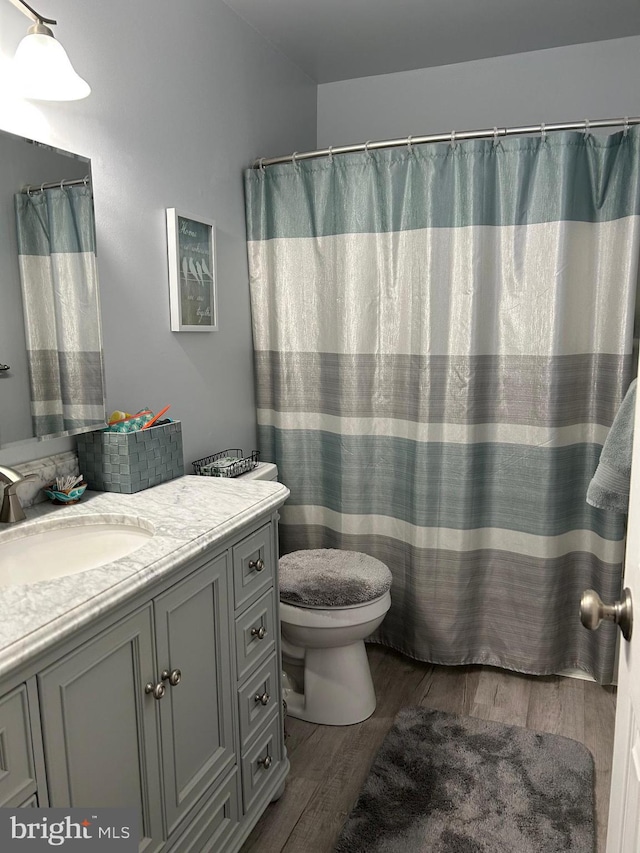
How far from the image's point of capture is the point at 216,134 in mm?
2289

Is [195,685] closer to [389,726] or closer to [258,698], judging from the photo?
[258,698]

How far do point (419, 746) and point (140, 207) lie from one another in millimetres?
1833

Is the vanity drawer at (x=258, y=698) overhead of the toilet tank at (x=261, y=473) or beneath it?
beneath

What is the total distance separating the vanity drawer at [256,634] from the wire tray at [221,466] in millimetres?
566

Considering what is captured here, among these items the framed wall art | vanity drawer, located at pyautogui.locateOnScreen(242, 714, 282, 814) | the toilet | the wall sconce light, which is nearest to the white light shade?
the wall sconce light

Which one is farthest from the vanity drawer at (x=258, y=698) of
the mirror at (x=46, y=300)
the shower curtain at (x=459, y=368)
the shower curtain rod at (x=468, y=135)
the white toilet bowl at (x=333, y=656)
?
the shower curtain rod at (x=468, y=135)

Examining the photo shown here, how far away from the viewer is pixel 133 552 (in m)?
1.29

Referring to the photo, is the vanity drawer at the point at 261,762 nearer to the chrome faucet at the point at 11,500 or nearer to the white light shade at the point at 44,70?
the chrome faucet at the point at 11,500

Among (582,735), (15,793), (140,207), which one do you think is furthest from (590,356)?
(15,793)

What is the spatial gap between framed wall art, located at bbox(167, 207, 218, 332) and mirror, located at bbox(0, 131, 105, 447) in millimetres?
368

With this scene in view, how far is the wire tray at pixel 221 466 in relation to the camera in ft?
7.13

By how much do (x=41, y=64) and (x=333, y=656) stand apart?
6.00ft

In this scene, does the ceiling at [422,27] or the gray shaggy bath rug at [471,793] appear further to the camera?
the ceiling at [422,27]

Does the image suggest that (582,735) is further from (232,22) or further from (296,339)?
(232,22)
